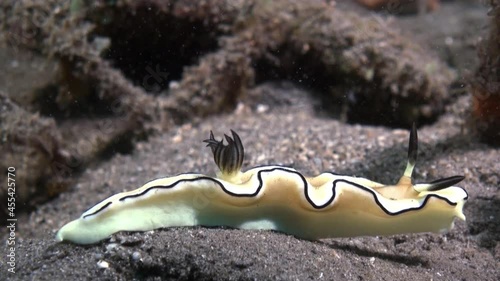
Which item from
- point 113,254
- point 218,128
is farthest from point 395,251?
point 218,128

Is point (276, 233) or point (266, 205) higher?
point (266, 205)

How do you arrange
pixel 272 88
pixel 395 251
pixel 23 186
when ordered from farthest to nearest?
pixel 272 88 < pixel 23 186 < pixel 395 251

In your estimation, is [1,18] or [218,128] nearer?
[1,18]

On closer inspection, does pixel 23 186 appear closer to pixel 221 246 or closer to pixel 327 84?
pixel 221 246

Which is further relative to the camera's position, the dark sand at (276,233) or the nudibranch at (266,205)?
the nudibranch at (266,205)

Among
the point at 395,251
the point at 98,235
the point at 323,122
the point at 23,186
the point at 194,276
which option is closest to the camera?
the point at 194,276

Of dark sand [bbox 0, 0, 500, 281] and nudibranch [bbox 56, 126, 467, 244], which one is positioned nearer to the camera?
dark sand [bbox 0, 0, 500, 281]

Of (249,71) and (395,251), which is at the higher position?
(249,71)

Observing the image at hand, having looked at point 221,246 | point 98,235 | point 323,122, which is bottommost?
point 98,235
